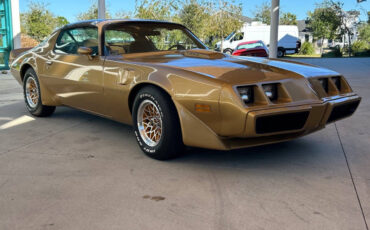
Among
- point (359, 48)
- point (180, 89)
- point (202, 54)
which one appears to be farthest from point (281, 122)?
point (359, 48)

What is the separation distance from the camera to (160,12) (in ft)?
59.0

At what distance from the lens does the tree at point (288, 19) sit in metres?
66.2

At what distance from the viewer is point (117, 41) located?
13.4 feet

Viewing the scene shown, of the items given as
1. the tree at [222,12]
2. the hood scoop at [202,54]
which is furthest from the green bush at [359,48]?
the hood scoop at [202,54]

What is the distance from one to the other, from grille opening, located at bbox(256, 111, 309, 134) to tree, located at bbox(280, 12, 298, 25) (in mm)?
66091

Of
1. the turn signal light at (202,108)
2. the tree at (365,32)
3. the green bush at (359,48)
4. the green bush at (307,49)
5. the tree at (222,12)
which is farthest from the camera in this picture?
the tree at (365,32)

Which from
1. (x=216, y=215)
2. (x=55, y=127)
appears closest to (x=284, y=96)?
(x=216, y=215)

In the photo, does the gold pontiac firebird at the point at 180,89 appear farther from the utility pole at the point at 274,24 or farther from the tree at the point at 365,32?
the tree at the point at 365,32

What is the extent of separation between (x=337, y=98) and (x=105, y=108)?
215cm

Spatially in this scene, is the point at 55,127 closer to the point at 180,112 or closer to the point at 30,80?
the point at 30,80

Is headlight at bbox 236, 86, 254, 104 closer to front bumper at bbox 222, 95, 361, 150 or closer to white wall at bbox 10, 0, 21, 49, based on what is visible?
front bumper at bbox 222, 95, 361, 150

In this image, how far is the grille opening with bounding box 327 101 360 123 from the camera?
3.29 metres

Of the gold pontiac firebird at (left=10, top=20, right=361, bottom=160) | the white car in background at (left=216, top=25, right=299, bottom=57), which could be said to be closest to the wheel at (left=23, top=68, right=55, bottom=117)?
the gold pontiac firebird at (left=10, top=20, right=361, bottom=160)

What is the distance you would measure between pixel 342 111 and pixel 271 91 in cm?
86
